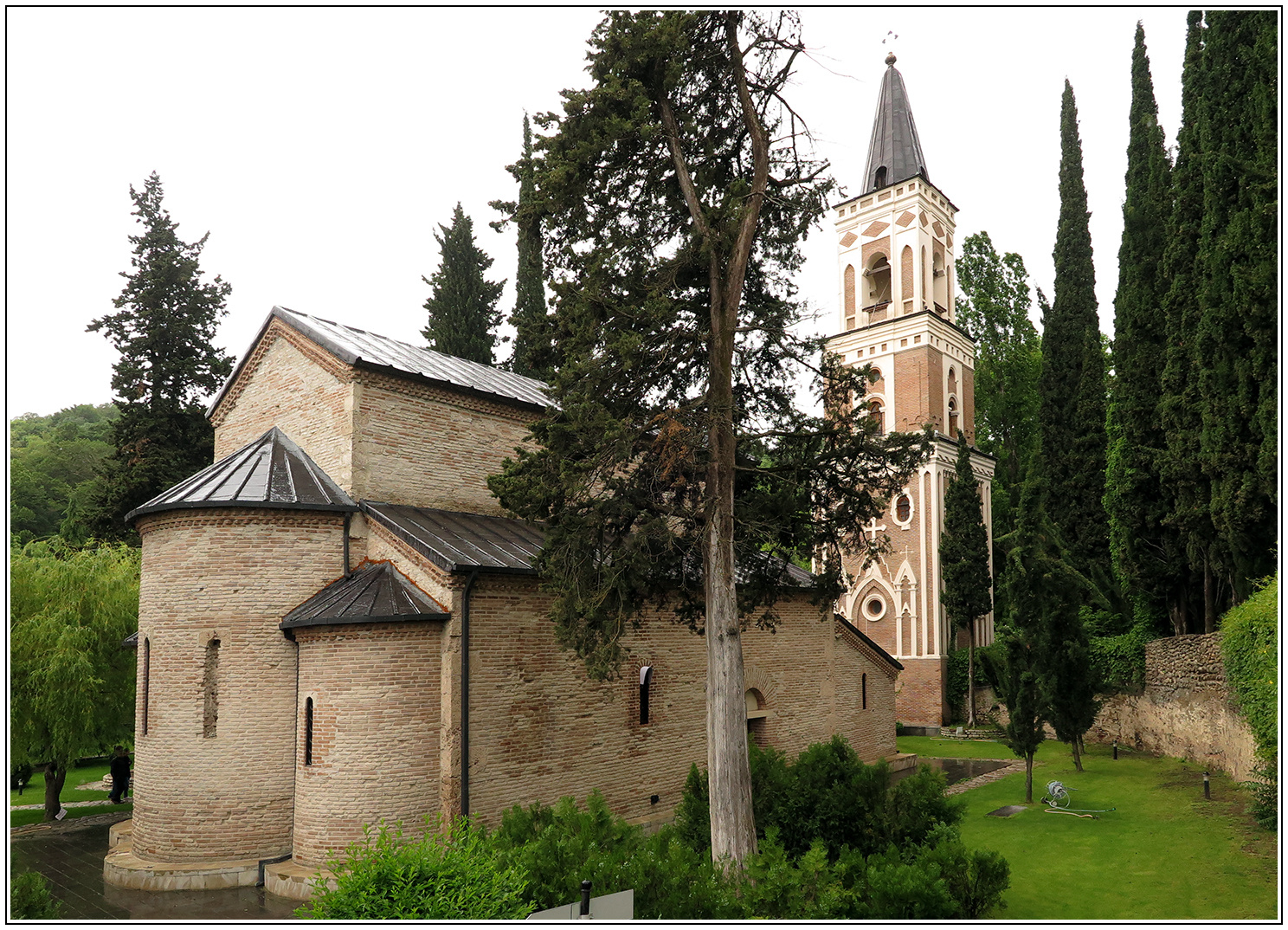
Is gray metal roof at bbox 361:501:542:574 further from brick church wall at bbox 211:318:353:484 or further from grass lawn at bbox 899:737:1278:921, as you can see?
grass lawn at bbox 899:737:1278:921

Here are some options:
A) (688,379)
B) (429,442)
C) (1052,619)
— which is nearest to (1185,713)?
(1052,619)

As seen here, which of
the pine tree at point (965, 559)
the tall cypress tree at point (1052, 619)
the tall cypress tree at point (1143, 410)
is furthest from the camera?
the pine tree at point (965, 559)

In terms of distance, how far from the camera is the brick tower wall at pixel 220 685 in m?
11.3

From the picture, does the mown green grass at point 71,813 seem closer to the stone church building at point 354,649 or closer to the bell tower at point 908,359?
the stone church building at point 354,649

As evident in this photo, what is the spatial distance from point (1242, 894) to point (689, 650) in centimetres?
850

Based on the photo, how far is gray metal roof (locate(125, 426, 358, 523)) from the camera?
11953 mm

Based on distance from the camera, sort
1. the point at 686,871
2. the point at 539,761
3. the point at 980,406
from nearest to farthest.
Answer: the point at 686,871 < the point at 539,761 < the point at 980,406

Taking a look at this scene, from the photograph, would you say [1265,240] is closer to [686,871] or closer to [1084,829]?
[1084,829]

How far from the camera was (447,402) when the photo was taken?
587 inches

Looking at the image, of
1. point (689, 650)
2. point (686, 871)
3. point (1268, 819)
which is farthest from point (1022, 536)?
point (686, 871)

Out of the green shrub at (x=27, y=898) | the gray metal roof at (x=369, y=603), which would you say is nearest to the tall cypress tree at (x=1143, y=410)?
the gray metal roof at (x=369, y=603)

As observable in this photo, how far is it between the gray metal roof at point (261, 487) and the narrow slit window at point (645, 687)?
5.60m

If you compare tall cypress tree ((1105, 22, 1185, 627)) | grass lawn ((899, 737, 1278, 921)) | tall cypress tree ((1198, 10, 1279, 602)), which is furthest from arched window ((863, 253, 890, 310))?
grass lawn ((899, 737, 1278, 921))

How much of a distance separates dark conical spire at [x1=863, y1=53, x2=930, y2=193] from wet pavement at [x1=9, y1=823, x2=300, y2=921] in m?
27.9
